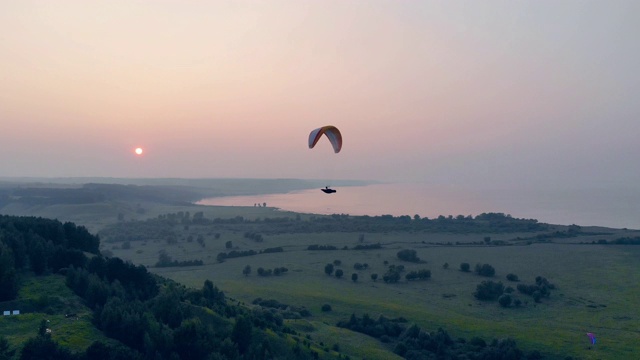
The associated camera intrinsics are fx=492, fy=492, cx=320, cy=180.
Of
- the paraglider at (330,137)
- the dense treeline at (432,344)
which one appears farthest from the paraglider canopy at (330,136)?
the dense treeline at (432,344)

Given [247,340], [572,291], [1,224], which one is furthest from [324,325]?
[572,291]

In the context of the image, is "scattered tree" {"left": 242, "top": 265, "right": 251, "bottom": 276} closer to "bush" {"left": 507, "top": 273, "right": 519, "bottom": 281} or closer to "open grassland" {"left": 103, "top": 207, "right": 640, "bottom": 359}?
"open grassland" {"left": 103, "top": 207, "right": 640, "bottom": 359}

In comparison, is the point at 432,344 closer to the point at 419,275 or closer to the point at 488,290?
the point at 488,290

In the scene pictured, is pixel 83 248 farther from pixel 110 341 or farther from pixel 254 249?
pixel 254 249

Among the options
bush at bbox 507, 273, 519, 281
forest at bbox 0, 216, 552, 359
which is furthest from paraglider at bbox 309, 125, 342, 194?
bush at bbox 507, 273, 519, 281

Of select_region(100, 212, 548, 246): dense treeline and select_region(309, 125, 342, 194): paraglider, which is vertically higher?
select_region(309, 125, 342, 194): paraglider

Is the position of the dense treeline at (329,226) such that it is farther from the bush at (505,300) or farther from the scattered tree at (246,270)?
the bush at (505,300)

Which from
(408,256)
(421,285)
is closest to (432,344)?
(421,285)
